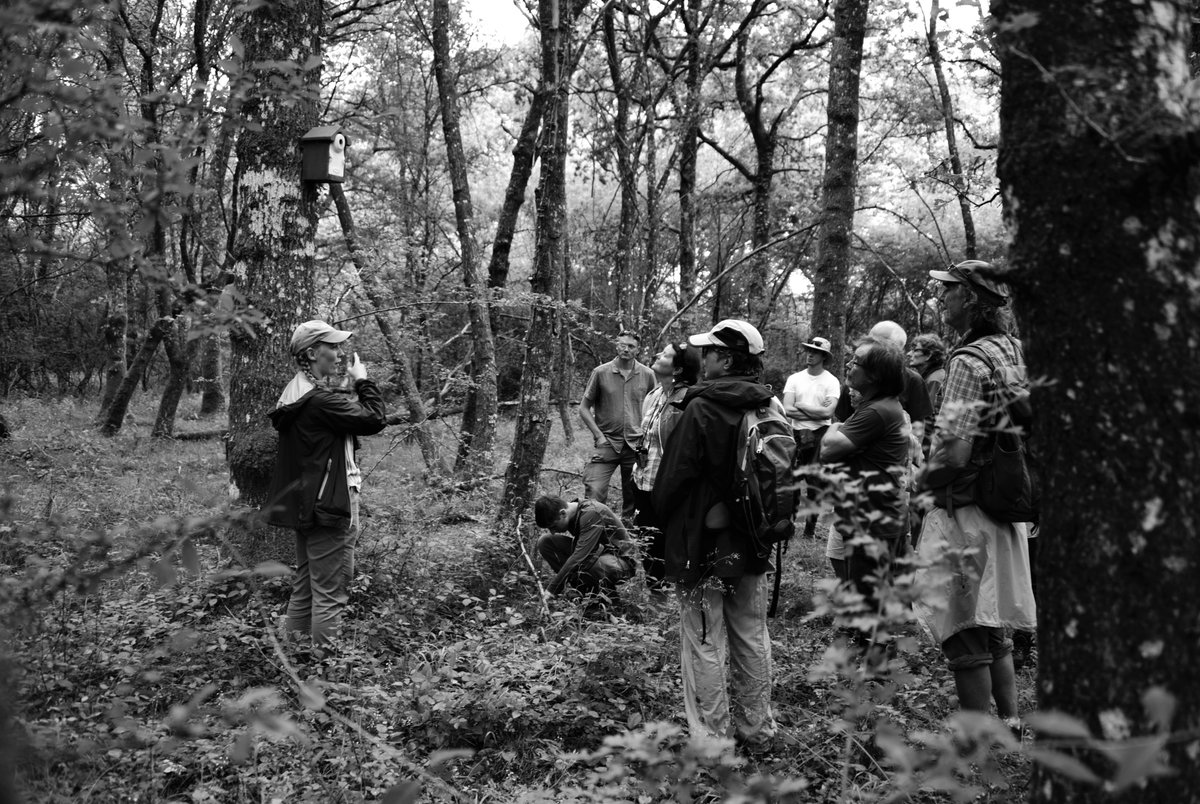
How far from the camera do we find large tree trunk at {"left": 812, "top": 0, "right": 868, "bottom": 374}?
25.5ft

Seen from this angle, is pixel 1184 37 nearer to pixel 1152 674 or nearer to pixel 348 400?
pixel 1152 674

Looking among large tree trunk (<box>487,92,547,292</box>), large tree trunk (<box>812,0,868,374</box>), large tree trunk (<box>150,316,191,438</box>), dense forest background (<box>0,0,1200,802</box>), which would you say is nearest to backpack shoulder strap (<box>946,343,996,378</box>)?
dense forest background (<box>0,0,1200,802</box>)

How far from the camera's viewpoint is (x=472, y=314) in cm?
1097

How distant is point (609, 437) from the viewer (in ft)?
28.6

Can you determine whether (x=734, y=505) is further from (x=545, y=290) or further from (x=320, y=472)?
(x=545, y=290)

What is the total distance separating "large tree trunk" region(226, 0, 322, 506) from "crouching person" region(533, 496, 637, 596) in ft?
7.56

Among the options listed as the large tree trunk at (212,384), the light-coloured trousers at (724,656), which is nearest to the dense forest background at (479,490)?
the light-coloured trousers at (724,656)

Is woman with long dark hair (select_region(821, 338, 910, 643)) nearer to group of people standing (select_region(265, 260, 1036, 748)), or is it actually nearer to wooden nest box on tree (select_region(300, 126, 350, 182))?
group of people standing (select_region(265, 260, 1036, 748))

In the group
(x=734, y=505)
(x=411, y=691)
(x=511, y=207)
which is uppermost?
(x=511, y=207)

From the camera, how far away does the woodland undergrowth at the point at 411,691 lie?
7.59 feet

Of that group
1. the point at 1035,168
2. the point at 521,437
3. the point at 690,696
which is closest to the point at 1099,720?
the point at 1035,168

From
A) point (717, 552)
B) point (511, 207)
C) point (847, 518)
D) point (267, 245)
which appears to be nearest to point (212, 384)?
point (511, 207)

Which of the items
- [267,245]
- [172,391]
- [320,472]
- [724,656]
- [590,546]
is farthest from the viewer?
[172,391]

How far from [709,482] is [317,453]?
2539 millimetres
